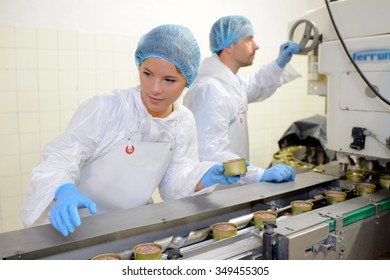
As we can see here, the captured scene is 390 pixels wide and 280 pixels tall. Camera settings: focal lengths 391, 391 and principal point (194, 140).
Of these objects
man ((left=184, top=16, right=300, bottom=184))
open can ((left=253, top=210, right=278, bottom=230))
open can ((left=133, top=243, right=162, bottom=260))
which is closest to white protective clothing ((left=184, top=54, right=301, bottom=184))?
man ((left=184, top=16, right=300, bottom=184))

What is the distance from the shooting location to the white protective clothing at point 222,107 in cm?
191

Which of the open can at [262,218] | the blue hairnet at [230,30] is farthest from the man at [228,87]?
the open can at [262,218]

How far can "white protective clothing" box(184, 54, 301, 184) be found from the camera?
1905 mm

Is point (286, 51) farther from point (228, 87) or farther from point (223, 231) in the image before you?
point (223, 231)

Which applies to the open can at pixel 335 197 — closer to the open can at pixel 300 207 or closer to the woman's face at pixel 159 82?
the open can at pixel 300 207

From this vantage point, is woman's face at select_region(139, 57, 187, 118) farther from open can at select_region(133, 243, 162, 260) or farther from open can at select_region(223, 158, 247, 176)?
A: open can at select_region(133, 243, 162, 260)

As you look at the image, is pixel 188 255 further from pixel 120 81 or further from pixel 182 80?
pixel 120 81

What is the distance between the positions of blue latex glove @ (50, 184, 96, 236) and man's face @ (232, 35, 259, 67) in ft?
4.39

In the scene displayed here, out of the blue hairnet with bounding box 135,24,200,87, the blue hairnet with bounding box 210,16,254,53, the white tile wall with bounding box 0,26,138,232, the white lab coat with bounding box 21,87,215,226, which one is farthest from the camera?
the white tile wall with bounding box 0,26,138,232

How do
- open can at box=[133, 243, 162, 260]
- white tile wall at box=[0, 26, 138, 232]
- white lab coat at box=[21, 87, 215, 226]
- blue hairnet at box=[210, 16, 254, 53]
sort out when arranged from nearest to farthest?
open can at box=[133, 243, 162, 260]
white lab coat at box=[21, 87, 215, 226]
blue hairnet at box=[210, 16, 254, 53]
white tile wall at box=[0, 26, 138, 232]

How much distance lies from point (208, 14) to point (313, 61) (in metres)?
1.59

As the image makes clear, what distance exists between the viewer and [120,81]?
277 centimetres

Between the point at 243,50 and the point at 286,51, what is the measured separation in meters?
0.24

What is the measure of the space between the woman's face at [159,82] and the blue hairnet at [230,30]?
2.83ft
